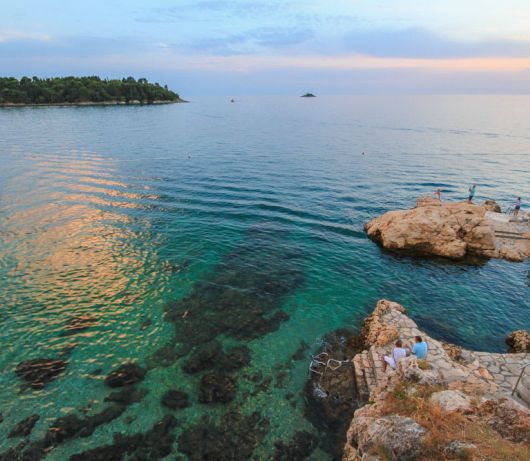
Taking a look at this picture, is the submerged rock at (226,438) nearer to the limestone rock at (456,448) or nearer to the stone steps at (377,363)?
the stone steps at (377,363)

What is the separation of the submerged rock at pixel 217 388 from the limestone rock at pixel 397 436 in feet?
26.7

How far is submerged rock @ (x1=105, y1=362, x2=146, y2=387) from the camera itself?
59.5 feet

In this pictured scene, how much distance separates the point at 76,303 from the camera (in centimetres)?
2419

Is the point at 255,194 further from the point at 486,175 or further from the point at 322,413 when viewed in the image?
the point at 486,175

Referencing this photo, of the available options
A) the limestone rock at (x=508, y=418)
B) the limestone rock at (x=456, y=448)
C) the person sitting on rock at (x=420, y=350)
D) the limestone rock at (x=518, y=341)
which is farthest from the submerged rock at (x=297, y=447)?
the limestone rock at (x=518, y=341)

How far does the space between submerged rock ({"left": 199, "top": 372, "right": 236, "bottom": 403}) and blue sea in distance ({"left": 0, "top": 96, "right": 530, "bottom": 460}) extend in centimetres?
42

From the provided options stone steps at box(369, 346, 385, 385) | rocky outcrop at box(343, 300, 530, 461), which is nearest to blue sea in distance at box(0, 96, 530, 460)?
rocky outcrop at box(343, 300, 530, 461)

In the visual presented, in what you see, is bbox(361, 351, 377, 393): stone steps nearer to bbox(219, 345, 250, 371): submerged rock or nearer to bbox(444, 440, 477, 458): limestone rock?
bbox(219, 345, 250, 371): submerged rock

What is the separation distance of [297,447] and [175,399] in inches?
281

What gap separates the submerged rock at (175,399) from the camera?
17109mm

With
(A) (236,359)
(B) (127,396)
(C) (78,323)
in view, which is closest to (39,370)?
(C) (78,323)

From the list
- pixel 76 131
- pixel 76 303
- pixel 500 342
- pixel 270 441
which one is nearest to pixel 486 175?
pixel 500 342

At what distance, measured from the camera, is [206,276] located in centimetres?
2892

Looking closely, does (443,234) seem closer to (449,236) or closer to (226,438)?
(449,236)
